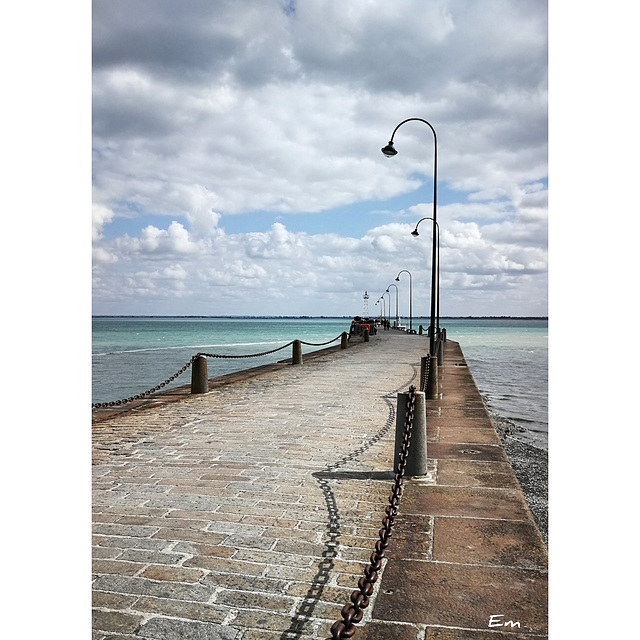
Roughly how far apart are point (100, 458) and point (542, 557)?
4688 mm

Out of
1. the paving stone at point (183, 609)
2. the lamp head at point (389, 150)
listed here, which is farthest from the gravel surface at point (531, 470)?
the lamp head at point (389, 150)

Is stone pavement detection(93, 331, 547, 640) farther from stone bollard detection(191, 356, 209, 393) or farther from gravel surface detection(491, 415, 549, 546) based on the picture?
stone bollard detection(191, 356, 209, 393)

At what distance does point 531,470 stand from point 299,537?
7808mm

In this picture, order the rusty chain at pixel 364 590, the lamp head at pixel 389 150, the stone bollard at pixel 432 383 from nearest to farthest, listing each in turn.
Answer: the rusty chain at pixel 364 590, the stone bollard at pixel 432 383, the lamp head at pixel 389 150

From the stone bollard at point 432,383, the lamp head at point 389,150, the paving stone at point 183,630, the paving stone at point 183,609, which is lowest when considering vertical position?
the paving stone at point 183,630

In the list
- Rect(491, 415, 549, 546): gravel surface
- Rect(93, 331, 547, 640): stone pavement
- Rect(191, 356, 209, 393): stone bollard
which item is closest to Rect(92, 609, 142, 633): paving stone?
Rect(93, 331, 547, 640): stone pavement

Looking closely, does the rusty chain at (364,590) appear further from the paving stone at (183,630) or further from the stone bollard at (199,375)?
the stone bollard at (199,375)

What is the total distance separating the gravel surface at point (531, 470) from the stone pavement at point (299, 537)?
59.9 inches

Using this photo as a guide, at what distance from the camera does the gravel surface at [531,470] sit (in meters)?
8.30

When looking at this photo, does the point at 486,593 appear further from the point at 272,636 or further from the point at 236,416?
the point at 236,416

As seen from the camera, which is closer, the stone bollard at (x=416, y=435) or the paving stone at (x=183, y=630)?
the paving stone at (x=183, y=630)

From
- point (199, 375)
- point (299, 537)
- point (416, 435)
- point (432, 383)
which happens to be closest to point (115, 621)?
point (299, 537)

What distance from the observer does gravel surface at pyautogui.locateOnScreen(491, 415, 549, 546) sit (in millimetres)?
8305
